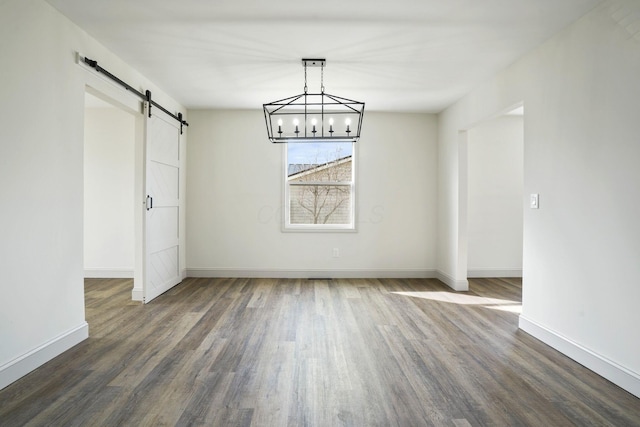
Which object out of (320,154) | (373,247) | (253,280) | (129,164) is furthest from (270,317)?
(129,164)

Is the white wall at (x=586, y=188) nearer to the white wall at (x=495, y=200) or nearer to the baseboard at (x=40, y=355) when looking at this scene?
the white wall at (x=495, y=200)

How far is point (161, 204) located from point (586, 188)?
436 centimetres

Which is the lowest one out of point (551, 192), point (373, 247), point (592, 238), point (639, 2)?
point (373, 247)

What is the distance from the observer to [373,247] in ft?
18.8

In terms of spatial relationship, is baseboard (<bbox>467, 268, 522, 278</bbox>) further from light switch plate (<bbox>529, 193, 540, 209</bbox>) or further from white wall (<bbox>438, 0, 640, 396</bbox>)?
light switch plate (<bbox>529, 193, 540, 209</bbox>)

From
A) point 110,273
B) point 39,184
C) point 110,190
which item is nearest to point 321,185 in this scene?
point 110,190

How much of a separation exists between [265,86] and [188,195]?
7.20 ft

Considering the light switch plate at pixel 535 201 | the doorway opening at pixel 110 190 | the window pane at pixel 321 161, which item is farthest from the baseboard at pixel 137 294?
the light switch plate at pixel 535 201

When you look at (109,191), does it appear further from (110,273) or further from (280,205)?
(280,205)

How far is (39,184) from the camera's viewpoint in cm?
259

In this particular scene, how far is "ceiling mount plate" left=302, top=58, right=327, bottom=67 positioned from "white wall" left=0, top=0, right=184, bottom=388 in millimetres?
1854

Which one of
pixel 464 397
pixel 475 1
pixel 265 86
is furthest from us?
pixel 265 86

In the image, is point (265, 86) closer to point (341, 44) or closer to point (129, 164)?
point (341, 44)

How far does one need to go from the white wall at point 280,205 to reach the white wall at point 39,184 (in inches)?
99.8
